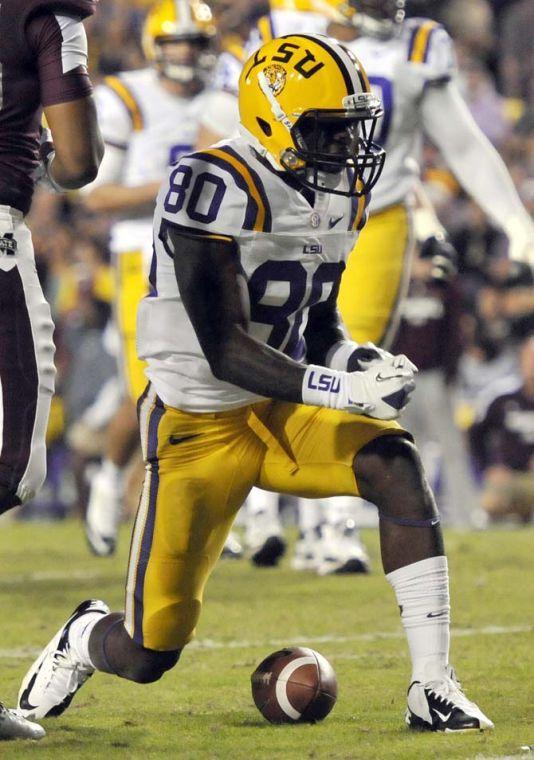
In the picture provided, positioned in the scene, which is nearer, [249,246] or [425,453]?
[249,246]

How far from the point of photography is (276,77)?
3.49 metres

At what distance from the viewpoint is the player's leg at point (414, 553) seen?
10.6 ft

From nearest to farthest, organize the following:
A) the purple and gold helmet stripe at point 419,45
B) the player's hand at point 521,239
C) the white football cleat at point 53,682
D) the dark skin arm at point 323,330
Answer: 1. the white football cleat at point 53,682
2. the dark skin arm at point 323,330
3. the player's hand at point 521,239
4. the purple and gold helmet stripe at point 419,45

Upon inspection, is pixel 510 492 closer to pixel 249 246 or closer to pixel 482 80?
pixel 482 80

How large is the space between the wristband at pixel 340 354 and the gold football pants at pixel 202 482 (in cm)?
12

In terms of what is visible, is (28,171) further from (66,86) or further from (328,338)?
(328,338)

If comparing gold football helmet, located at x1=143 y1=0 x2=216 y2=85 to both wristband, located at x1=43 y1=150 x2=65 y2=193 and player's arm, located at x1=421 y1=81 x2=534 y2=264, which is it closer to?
player's arm, located at x1=421 y1=81 x2=534 y2=264

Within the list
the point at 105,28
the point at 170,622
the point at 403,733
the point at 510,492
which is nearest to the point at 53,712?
the point at 170,622

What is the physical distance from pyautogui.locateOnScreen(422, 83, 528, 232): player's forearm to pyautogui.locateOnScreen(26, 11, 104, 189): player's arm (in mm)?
2690

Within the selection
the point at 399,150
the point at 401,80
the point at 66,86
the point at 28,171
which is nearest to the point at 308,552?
the point at 399,150

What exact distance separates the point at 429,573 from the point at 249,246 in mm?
840

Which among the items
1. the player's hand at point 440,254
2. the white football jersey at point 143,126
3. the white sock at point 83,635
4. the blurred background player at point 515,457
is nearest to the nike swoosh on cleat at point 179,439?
the white sock at point 83,635

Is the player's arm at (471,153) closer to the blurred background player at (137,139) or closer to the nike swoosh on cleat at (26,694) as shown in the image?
the blurred background player at (137,139)

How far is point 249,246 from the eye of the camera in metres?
3.47
